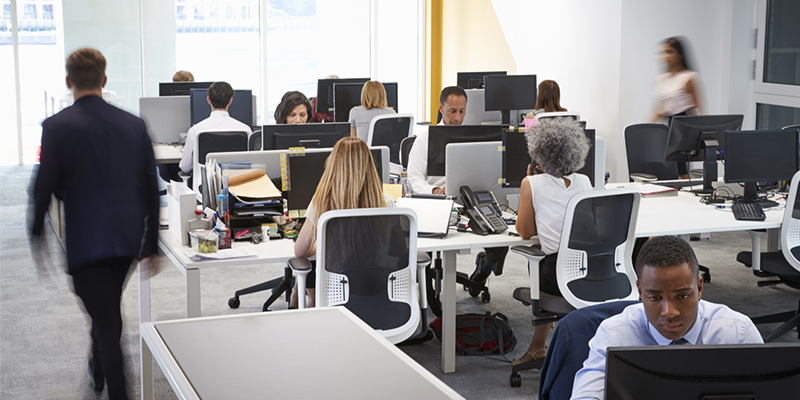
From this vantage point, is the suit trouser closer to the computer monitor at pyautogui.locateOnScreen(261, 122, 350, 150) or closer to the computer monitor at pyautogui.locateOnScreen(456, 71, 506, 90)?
the computer monitor at pyautogui.locateOnScreen(261, 122, 350, 150)

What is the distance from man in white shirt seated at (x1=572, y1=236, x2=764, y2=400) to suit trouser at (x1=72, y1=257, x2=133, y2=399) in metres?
1.90

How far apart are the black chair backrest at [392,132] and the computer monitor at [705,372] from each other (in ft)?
16.6

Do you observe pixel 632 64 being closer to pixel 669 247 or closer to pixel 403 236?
pixel 403 236

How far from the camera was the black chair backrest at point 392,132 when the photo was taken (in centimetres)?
638

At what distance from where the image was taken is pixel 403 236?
3281 mm

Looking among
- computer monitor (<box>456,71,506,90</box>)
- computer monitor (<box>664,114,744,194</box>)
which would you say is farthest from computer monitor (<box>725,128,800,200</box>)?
computer monitor (<box>456,71,506,90</box>)

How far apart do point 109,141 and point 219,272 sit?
2.90 metres

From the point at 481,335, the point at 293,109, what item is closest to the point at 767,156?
the point at 481,335

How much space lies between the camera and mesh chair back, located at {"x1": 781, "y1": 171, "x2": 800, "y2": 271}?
416 cm

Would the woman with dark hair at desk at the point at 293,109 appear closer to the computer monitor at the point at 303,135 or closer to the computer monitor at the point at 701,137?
the computer monitor at the point at 303,135

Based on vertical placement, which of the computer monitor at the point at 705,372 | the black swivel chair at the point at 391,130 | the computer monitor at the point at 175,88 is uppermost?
the computer monitor at the point at 175,88

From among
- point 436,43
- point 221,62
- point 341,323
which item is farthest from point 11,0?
point 341,323

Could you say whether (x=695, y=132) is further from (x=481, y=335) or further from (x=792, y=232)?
(x=481, y=335)

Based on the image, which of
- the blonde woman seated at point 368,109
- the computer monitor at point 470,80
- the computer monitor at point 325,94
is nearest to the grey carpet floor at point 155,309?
the blonde woman seated at point 368,109
